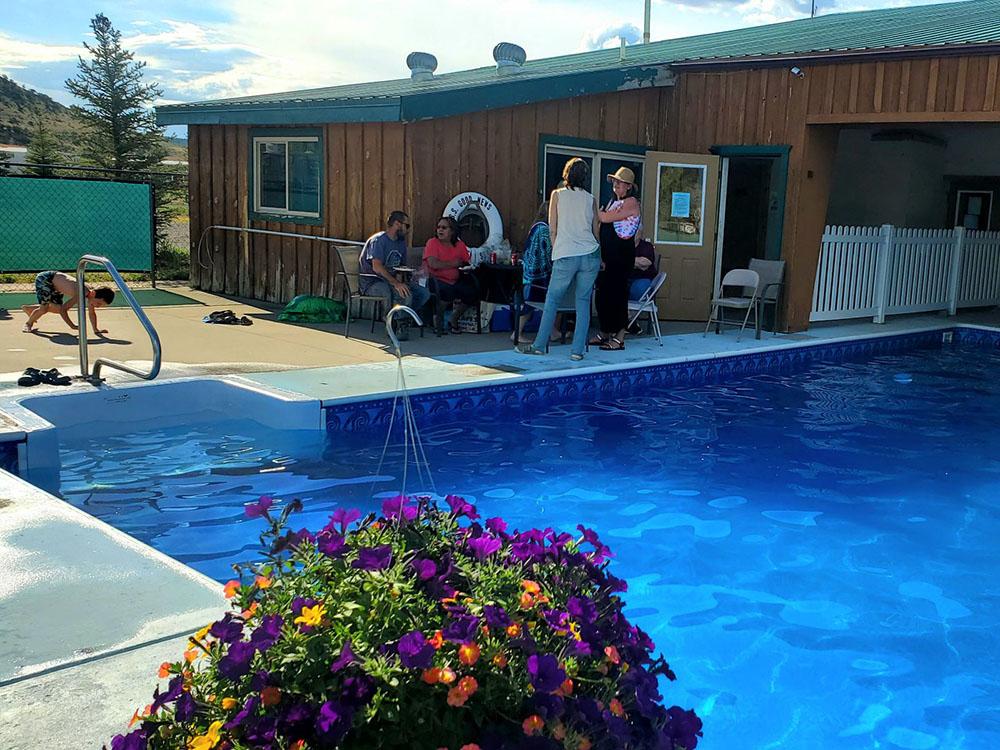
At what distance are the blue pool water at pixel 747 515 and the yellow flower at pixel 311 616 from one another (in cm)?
177

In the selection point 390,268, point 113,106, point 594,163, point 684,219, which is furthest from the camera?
point 113,106

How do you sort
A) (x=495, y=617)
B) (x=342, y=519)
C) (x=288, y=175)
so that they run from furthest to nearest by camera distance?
(x=288, y=175)
(x=342, y=519)
(x=495, y=617)

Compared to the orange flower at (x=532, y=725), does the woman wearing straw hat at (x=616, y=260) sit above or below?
above

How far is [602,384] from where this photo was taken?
23.9 feet

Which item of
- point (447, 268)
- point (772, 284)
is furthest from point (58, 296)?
point (772, 284)

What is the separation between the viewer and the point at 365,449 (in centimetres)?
554

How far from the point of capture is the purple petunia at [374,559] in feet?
5.09

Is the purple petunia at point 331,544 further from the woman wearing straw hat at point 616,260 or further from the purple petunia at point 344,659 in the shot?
the woman wearing straw hat at point 616,260

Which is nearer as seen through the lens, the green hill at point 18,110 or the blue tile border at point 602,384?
the blue tile border at point 602,384

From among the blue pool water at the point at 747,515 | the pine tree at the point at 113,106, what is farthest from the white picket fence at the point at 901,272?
the pine tree at the point at 113,106

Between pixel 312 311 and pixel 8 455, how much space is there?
5135 mm

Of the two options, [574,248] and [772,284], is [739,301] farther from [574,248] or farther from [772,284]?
[574,248]

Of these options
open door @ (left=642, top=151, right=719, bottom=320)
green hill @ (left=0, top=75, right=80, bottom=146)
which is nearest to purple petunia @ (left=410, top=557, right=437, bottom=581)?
open door @ (left=642, top=151, right=719, bottom=320)

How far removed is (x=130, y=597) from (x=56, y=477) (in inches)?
88.0
